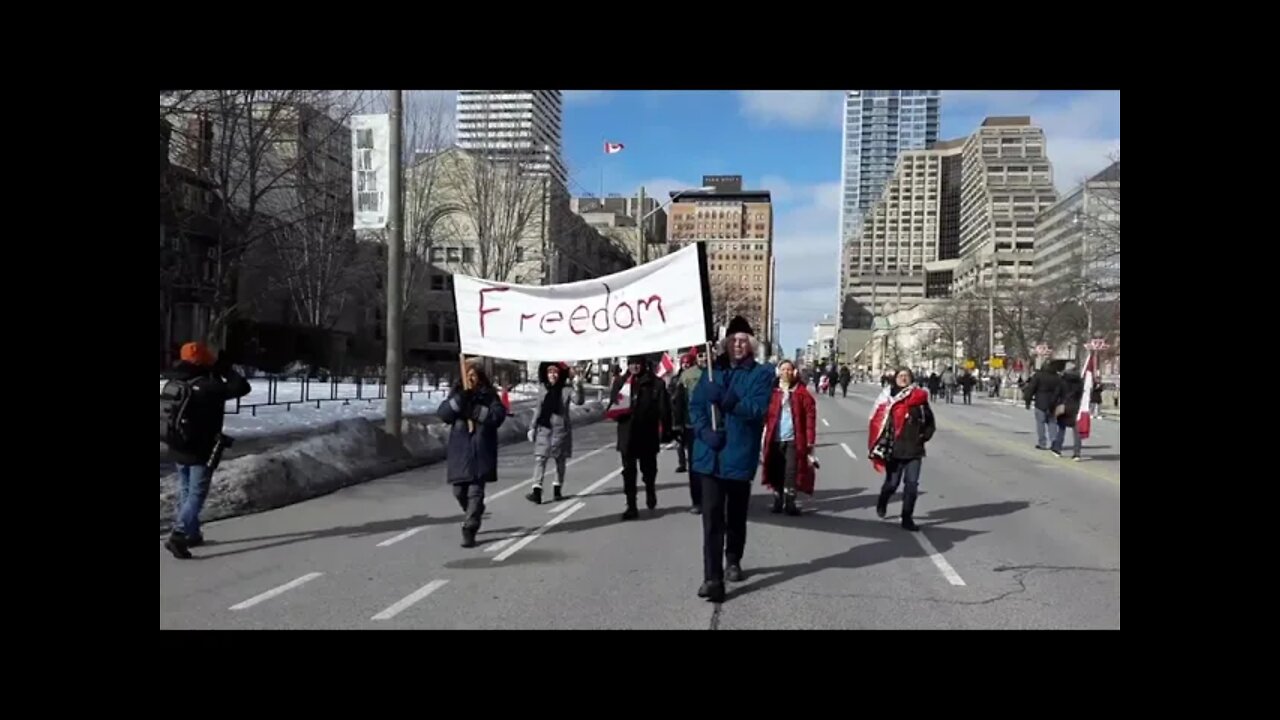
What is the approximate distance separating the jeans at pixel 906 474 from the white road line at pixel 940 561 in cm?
48

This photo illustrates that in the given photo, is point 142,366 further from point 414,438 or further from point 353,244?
point 353,244

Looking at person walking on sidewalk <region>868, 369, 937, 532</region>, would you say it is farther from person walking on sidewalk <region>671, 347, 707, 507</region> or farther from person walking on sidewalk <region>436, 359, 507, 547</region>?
person walking on sidewalk <region>436, 359, 507, 547</region>

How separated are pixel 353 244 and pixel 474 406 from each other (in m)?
29.2

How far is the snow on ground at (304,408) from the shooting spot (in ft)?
57.5

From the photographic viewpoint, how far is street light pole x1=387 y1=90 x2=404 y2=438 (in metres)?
15.4

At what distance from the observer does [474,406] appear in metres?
8.30

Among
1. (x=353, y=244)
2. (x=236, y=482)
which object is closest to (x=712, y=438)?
(x=236, y=482)

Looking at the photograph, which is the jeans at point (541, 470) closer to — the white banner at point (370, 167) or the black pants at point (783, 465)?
the black pants at point (783, 465)

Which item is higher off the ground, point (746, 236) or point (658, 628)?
point (746, 236)

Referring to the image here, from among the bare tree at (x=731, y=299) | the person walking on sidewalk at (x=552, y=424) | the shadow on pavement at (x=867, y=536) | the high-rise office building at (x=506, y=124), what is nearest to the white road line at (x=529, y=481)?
the person walking on sidewalk at (x=552, y=424)

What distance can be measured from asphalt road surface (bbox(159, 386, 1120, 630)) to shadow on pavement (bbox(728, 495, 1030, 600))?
1.2 inches

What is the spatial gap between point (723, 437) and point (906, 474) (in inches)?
146

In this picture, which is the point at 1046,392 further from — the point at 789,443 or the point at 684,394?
the point at 789,443

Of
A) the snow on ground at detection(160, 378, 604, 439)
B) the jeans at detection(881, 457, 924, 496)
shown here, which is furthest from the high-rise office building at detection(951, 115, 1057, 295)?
the jeans at detection(881, 457, 924, 496)
